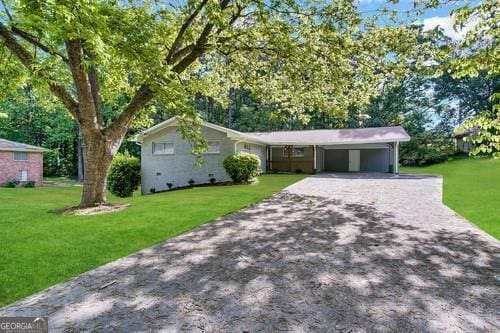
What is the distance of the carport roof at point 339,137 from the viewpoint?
21.8 metres

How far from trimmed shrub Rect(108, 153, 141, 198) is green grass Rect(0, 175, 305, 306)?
24.6 ft

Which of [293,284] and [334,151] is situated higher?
[334,151]


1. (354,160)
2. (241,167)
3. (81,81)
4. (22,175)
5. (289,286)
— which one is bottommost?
(289,286)

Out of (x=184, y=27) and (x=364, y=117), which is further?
(x=364, y=117)

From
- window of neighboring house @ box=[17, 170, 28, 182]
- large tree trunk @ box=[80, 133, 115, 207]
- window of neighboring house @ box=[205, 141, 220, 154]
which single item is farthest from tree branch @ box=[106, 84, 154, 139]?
window of neighboring house @ box=[17, 170, 28, 182]

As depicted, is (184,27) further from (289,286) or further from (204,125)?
(204,125)

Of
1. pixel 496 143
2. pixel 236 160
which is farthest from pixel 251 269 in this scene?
pixel 236 160

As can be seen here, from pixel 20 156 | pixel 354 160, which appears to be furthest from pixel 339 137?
pixel 20 156

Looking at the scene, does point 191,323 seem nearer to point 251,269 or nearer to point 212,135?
point 251,269

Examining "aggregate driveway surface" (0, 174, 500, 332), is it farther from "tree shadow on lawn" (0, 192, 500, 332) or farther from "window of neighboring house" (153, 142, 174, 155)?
"window of neighboring house" (153, 142, 174, 155)

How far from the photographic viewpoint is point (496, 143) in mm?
4938

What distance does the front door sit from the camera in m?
26.8

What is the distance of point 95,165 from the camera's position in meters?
9.25

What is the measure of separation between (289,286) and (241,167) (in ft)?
41.3
